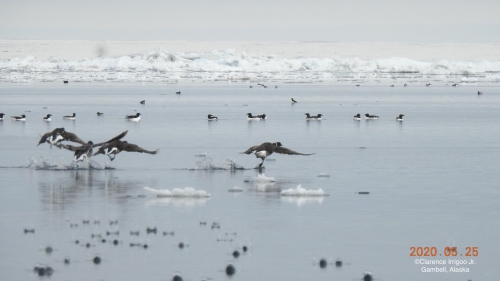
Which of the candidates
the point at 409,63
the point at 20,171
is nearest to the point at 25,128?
the point at 20,171

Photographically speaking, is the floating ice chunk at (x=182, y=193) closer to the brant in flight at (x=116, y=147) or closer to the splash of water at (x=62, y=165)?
the brant in flight at (x=116, y=147)

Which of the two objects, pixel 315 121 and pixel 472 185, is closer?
pixel 472 185

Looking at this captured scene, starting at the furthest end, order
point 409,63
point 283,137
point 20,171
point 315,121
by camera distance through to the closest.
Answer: point 409,63
point 315,121
point 283,137
point 20,171

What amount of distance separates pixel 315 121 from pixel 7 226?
20799 millimetres

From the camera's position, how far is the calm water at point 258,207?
9.05m

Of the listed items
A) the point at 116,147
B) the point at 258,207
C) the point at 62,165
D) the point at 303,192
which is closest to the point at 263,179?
the point at 303,192

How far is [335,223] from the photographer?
11.1m

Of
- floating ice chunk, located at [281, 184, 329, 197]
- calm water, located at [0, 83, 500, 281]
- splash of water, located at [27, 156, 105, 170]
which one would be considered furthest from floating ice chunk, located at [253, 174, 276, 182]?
splash of water, located at [27, 156, 105, 170]

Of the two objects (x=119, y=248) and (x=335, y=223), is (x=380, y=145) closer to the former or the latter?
(x=335, y=223)
